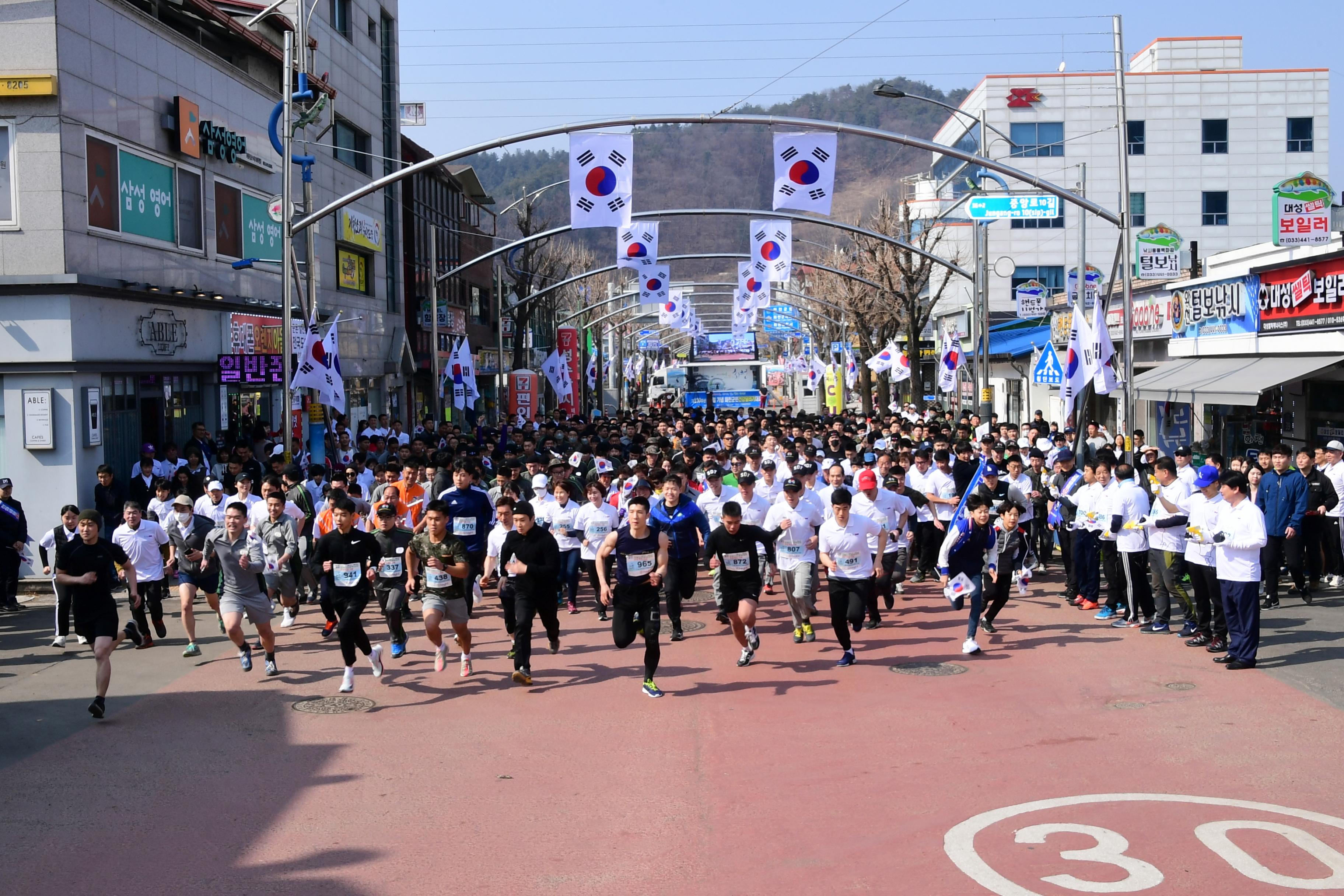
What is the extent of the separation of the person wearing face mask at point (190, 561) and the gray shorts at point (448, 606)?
2.68 m

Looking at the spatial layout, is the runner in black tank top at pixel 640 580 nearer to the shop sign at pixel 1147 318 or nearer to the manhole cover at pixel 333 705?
the manhole cover at pixel 333 705

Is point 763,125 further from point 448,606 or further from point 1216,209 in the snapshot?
point 1216,209

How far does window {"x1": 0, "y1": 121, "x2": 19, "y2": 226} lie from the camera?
17125 mm

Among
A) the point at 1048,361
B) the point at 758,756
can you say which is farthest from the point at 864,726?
the point at 1048,361

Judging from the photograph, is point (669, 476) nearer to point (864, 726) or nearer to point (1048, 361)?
point (864, 726)

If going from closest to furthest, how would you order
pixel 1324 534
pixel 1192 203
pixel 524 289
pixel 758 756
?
pixel 758 756 → pixel 1324 534 → pixel 524 289 → pixel 1192 203

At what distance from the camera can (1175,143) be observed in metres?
55.5

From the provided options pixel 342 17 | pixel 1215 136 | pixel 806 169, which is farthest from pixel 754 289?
pixel 1215 136

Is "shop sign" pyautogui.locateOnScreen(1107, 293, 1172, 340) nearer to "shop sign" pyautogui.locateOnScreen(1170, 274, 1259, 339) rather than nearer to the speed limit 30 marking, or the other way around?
"shop sign" pyautogui.locateOnScreen(1170, 274, 1259, 339)

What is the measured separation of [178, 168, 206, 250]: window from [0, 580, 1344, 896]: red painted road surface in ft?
38.5

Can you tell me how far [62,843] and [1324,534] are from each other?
14040 mm

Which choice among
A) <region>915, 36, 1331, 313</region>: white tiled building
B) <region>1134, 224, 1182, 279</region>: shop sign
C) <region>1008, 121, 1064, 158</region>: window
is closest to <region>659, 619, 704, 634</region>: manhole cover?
<region>1134, 224, 1182, 279</region>: shop sign

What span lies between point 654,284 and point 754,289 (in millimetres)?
3685

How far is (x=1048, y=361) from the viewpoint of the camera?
84.5ft
